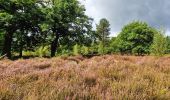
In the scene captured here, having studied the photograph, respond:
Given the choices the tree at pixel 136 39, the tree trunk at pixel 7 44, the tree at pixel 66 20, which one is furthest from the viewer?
the tree at pixel 136 39

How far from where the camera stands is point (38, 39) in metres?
35.4

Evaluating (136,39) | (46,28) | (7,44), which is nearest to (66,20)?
(46,28)

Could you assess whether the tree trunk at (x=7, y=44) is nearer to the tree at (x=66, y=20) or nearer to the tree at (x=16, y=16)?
the tree at (x=16, y=16)

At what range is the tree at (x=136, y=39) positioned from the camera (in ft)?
218

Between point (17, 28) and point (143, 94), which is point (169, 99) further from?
point (17, 28)

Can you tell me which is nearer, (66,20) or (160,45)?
(160,45)

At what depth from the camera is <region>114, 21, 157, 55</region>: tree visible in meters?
66.4

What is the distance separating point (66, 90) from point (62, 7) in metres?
35.1

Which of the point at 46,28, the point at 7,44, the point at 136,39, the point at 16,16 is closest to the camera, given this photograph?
the point at 16,16

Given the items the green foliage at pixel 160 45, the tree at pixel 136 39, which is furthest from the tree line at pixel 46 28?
the tree at pixel 136 39

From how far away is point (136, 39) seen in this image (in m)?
69.1

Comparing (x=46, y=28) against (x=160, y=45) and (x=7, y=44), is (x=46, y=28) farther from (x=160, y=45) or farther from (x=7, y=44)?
(x=160, y=45)

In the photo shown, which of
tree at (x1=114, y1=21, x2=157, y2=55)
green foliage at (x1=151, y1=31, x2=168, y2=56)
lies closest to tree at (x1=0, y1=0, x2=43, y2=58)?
green foliage at (x1=151, y1=31, x2=168, y2=56)

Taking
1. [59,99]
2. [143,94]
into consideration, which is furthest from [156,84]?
[59,99]
